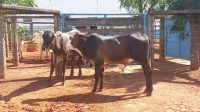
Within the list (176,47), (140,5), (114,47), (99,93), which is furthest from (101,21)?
(140,5)

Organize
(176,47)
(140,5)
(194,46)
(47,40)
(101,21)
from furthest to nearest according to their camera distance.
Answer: (140,5), (176,47), (101,21), (194,46), (47,40)

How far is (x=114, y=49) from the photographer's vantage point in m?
7.24

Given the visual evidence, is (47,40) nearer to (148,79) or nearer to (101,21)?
(148,79)

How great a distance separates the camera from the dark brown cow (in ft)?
22.9

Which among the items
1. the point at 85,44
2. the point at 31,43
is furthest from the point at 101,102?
the point at 31,43

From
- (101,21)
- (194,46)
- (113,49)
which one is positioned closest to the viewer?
(113,49)

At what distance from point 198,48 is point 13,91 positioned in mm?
6628

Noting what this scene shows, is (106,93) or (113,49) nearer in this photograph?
(106,93)

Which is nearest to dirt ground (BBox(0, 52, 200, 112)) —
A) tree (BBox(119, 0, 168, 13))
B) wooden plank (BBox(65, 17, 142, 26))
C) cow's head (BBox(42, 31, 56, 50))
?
cow's head (BBox(42, 31, 56, 50))

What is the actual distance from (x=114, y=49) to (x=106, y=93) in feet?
3.86

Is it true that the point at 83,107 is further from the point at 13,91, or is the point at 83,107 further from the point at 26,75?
the point at 26,75

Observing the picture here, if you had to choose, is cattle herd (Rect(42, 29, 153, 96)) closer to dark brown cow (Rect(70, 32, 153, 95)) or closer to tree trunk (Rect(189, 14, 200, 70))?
dark brown cow (Rect(70, 32, 153, 95))

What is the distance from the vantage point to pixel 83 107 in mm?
5914

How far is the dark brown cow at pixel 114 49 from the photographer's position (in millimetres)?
6965
